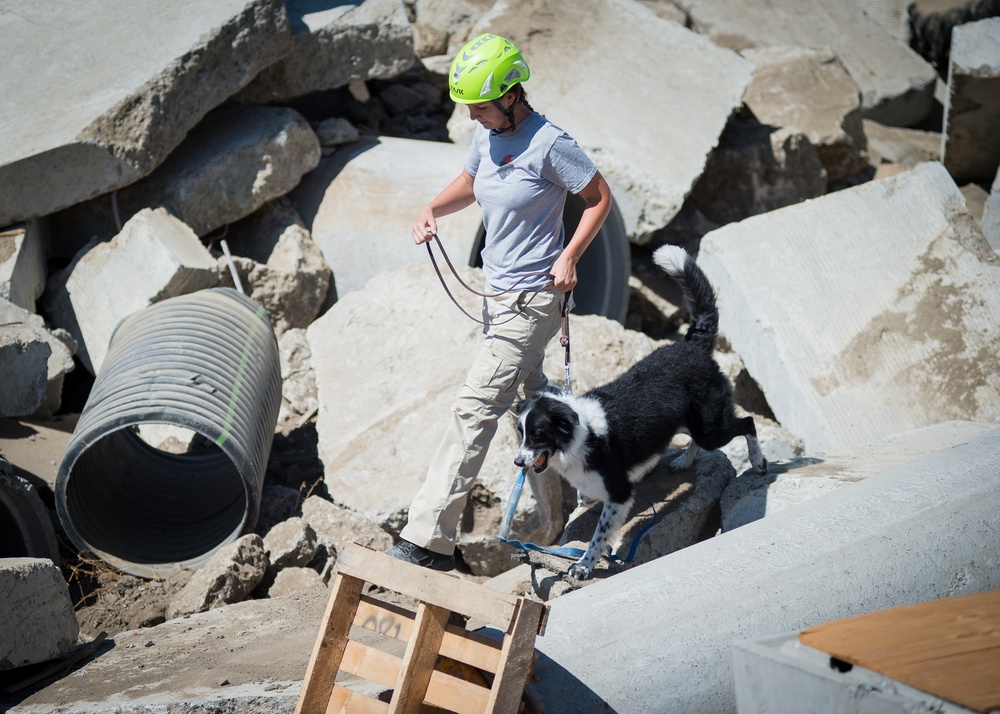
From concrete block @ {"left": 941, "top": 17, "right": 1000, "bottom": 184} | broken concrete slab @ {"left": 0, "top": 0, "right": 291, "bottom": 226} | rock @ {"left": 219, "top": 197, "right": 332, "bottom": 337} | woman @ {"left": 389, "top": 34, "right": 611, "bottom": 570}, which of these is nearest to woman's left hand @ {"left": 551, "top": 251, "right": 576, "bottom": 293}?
woman @ {"left": 389, "top": 34, "right": 611, "bottom": 570}

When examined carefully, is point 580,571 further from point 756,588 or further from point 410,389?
point 410,389

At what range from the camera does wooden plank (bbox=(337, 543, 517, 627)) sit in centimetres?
243

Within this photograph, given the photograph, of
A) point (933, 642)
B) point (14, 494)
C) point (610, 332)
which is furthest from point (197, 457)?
point (933, 642)

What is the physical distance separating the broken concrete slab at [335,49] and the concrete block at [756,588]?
4.69 m

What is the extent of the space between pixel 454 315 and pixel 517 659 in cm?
289

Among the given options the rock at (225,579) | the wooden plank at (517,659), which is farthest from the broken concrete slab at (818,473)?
the rock at (225,579)

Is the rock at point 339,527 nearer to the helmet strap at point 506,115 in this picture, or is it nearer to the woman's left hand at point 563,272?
the woman's left hand at point 563,272

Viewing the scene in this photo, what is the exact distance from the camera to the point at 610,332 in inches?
206

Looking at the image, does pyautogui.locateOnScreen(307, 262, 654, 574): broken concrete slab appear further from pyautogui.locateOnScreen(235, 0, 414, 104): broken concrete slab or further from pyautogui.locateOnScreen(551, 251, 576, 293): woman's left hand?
pyautogui.locateOnScreen(235, 0, 414, 104): broken concrete slab

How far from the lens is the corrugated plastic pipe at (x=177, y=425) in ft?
14.1

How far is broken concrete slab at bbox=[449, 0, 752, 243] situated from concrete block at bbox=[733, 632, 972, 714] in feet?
13.8

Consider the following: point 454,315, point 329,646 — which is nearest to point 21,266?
point 454,315

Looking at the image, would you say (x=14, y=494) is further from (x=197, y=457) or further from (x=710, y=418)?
(x=710, y=418)

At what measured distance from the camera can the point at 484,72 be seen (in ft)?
10.6
